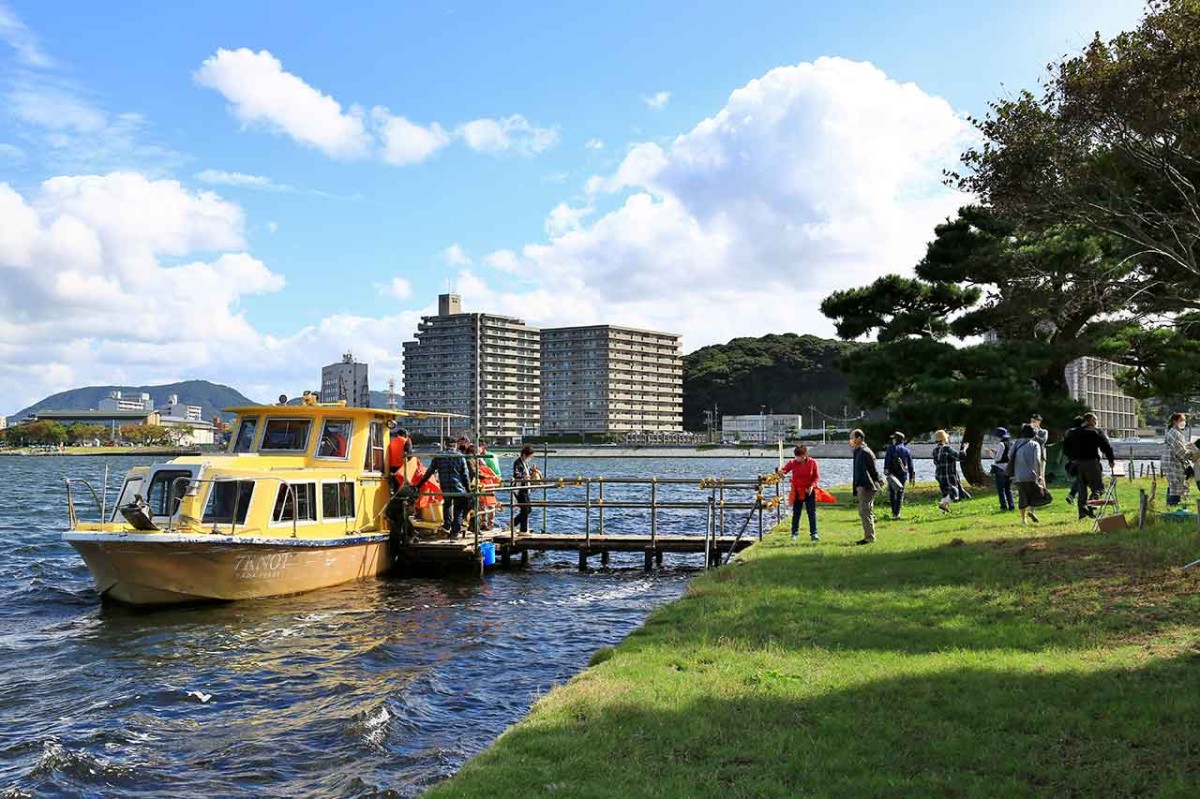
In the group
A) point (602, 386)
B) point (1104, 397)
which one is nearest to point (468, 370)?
point (602, 386)

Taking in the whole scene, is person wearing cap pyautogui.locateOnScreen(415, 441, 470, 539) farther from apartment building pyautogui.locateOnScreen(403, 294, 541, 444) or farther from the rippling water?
apartment building pyautogui.locateOnScreen(403, 294, 541, 444)

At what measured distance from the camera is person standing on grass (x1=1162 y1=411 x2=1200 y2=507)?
15790 millimetres

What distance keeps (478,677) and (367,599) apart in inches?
263

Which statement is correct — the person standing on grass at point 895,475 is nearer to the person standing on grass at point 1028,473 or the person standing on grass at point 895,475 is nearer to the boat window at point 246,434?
the person standing on grass at point 1028,473

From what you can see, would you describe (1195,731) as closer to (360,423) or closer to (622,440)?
(360,423)

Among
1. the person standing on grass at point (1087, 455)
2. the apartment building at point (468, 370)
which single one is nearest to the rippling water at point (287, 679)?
the person standing on grass at point (1087, 455)

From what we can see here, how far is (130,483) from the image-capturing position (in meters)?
18.9

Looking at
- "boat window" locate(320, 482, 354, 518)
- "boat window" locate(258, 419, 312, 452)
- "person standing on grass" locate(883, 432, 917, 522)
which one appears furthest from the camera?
"person standing on grass" locate(883, 432, 917, 522)

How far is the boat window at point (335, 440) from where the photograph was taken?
20906mm

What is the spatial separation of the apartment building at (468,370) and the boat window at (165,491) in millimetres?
166655

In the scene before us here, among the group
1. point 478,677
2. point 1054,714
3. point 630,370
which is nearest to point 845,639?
point 1054,714

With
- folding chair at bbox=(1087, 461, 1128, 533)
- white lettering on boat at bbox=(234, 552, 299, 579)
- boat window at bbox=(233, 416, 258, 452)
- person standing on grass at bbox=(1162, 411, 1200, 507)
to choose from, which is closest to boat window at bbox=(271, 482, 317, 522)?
white lettering on boat at bbox=(234, 552, 299, 579)

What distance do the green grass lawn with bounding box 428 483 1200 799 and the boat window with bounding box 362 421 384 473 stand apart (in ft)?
35.3

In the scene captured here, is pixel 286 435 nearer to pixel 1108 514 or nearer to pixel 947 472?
pixel 947 472
